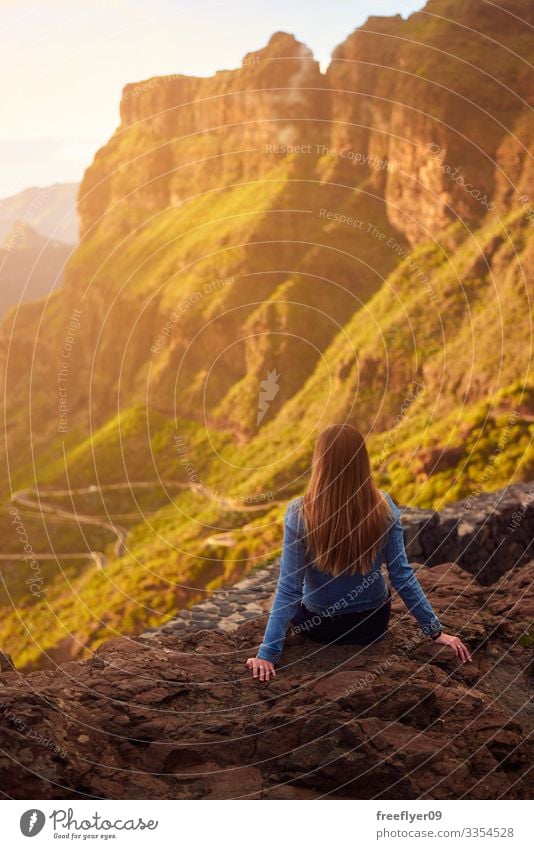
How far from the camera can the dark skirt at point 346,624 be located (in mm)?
5898

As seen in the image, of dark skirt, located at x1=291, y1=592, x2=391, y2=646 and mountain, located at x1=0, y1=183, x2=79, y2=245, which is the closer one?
dark skirt, located at x1=291, y1=592, x2=391, y2=646

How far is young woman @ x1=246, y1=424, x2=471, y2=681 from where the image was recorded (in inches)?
219

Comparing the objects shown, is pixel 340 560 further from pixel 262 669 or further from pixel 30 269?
pixel 30 269

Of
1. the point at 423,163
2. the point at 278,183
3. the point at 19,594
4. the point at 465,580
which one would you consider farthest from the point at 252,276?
the point at 465,580

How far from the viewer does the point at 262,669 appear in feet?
19.1

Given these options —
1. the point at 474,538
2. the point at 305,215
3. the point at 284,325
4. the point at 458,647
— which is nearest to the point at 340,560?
the point at 458,647

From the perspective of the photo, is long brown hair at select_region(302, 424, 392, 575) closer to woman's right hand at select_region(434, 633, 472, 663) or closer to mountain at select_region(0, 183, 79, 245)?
woman's right hand at select_region(434, 633, 472, 663)

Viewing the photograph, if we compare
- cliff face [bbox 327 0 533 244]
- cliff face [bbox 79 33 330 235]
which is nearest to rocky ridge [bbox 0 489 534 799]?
cliff face [bbox 327 0 533 244]

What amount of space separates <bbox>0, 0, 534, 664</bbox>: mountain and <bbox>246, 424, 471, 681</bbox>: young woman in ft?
86.1

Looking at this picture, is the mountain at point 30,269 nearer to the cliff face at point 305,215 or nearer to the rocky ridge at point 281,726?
the cliff face at point 305,215

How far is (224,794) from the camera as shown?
4.92 m

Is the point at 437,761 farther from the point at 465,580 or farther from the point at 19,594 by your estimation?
the point at 19,594

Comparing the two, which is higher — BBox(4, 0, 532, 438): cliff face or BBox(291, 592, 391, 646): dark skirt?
BBox(4, 0, 532, 438): cliff face

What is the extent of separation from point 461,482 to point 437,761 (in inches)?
1163
